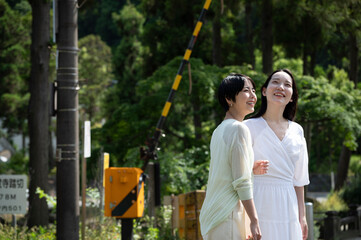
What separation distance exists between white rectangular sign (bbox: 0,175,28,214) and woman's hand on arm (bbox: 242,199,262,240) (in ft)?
20.4

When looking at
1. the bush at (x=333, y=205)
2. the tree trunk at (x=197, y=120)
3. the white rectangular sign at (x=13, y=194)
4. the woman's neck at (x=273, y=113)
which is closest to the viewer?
the woman's neck at (x=273, y=113)

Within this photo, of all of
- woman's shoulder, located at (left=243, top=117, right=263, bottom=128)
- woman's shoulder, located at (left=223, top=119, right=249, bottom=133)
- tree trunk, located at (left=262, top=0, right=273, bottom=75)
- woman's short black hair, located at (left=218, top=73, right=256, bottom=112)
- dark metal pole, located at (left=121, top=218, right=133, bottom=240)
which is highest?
tree trunk, located at (left=262, top=0, right=273, bottom=75)

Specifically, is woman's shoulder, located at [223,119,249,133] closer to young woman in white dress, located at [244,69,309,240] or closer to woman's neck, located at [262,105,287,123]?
young woman in white dress, located at [244,69,309,240]

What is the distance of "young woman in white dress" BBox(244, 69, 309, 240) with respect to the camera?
4.15 m

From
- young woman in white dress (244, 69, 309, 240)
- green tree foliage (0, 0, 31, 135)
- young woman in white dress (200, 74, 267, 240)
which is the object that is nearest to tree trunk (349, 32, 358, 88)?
green tree foliage (0, 0, 31, 135)

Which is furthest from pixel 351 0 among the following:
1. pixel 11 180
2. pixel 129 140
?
pixel 11 180

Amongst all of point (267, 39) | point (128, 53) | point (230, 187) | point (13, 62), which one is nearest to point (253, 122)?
point (230, 187)

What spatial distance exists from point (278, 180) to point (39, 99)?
487 inches

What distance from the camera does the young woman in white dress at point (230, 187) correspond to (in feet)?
12.6

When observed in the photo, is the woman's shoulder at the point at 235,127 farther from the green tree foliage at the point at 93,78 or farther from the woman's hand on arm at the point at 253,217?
the green tree foliage at the point at 93,78

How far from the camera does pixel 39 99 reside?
15852 millimetres

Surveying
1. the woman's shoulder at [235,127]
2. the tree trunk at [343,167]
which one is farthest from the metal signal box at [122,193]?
the tree trunk at [343,167]

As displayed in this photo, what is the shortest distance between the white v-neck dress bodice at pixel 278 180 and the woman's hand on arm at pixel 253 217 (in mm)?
290

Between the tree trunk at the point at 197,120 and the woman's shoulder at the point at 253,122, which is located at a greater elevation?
the tree trunk at the point at 197,120
